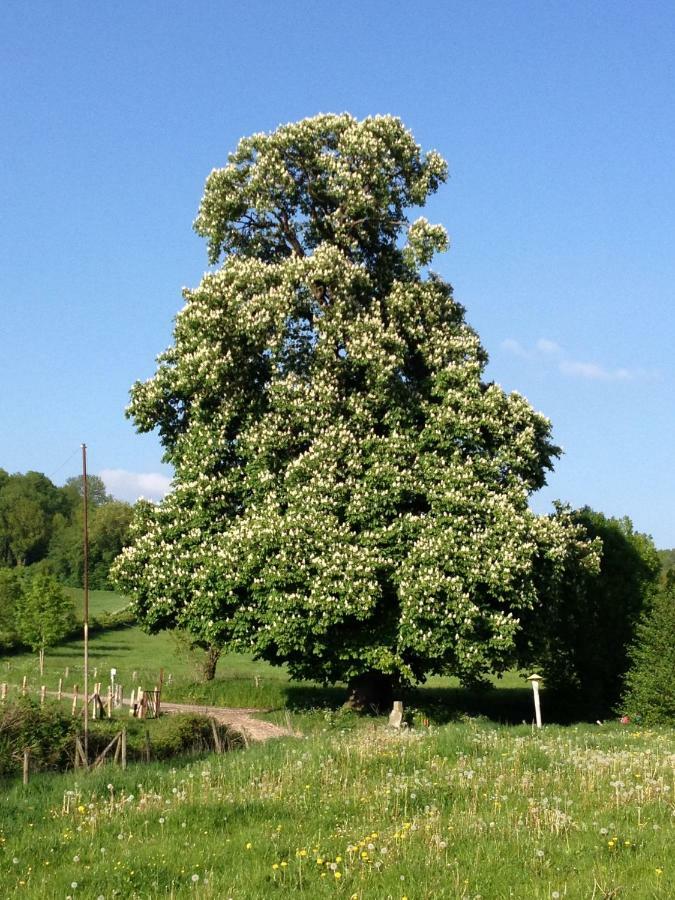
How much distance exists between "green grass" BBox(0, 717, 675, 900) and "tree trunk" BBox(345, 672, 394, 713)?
14387 millimetres

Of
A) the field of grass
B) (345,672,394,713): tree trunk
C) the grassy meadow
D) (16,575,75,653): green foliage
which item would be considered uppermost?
(16,575,75,653): green foliage

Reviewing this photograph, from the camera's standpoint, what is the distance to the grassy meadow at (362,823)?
12.0 meters

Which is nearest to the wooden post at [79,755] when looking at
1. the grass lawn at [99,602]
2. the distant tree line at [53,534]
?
the grass lawn at [99,602]

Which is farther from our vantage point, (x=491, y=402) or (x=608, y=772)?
Result: (x=491, y=402)

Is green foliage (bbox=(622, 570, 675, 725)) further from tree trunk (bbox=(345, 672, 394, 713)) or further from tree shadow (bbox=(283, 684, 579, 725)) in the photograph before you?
tree trunk (bbox=(345, 672, 394, 713))

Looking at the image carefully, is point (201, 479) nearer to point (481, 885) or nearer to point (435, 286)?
point (435, 286)

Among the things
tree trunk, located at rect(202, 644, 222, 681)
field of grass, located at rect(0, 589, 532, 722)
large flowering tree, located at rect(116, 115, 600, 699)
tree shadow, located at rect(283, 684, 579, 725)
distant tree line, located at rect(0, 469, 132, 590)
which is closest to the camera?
large flowering tree, located at rect(116, 115, 600, 699)

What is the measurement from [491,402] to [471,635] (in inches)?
357

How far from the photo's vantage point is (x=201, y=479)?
34.4 metres

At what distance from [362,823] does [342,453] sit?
19.3 m

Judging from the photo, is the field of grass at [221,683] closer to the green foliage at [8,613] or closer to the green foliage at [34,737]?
the green foliage at [8,613]

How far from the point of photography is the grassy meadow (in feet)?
39.4

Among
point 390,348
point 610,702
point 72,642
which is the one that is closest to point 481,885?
point 390,348

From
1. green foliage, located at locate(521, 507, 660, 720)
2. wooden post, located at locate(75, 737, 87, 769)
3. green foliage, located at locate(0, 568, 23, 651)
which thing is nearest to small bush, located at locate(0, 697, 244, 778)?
wooden post, located at locate(75, 737, 87, 769)
